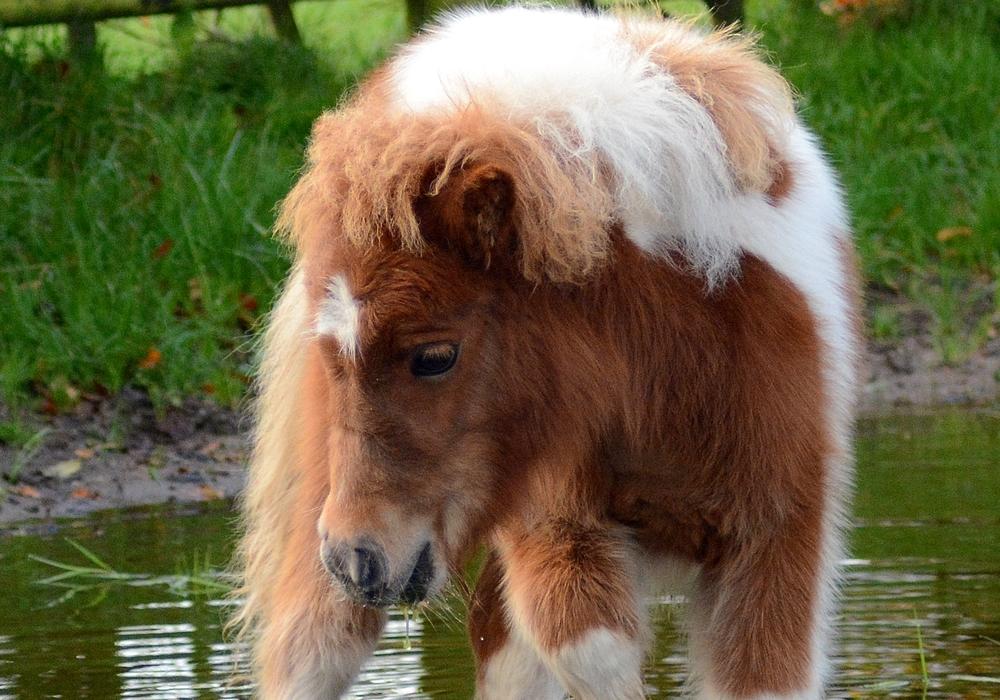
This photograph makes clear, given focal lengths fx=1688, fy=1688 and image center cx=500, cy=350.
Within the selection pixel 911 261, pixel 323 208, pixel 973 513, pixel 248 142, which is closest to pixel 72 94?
pixel 248 142

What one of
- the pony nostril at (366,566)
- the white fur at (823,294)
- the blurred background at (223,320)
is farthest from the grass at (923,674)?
the pony nostril at (366,566)

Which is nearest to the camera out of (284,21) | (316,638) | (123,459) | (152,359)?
(316,638)

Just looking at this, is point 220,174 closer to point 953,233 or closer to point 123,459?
point 123,459

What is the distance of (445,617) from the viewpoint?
4.49m

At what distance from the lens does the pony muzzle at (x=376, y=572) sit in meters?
2.68

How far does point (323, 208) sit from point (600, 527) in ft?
2.62

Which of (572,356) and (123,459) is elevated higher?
(572,356)

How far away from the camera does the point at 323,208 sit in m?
2.88

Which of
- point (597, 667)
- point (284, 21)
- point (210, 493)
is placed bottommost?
point (210, 493)

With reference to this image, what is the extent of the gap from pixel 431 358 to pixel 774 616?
83 centimetres

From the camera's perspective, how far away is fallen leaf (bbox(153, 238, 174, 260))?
6380mm

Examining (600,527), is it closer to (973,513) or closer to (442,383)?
(442,383)

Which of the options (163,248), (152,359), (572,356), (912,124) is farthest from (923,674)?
(912,124)

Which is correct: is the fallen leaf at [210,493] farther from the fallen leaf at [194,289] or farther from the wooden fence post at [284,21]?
the wooden fence post at [284,21]
